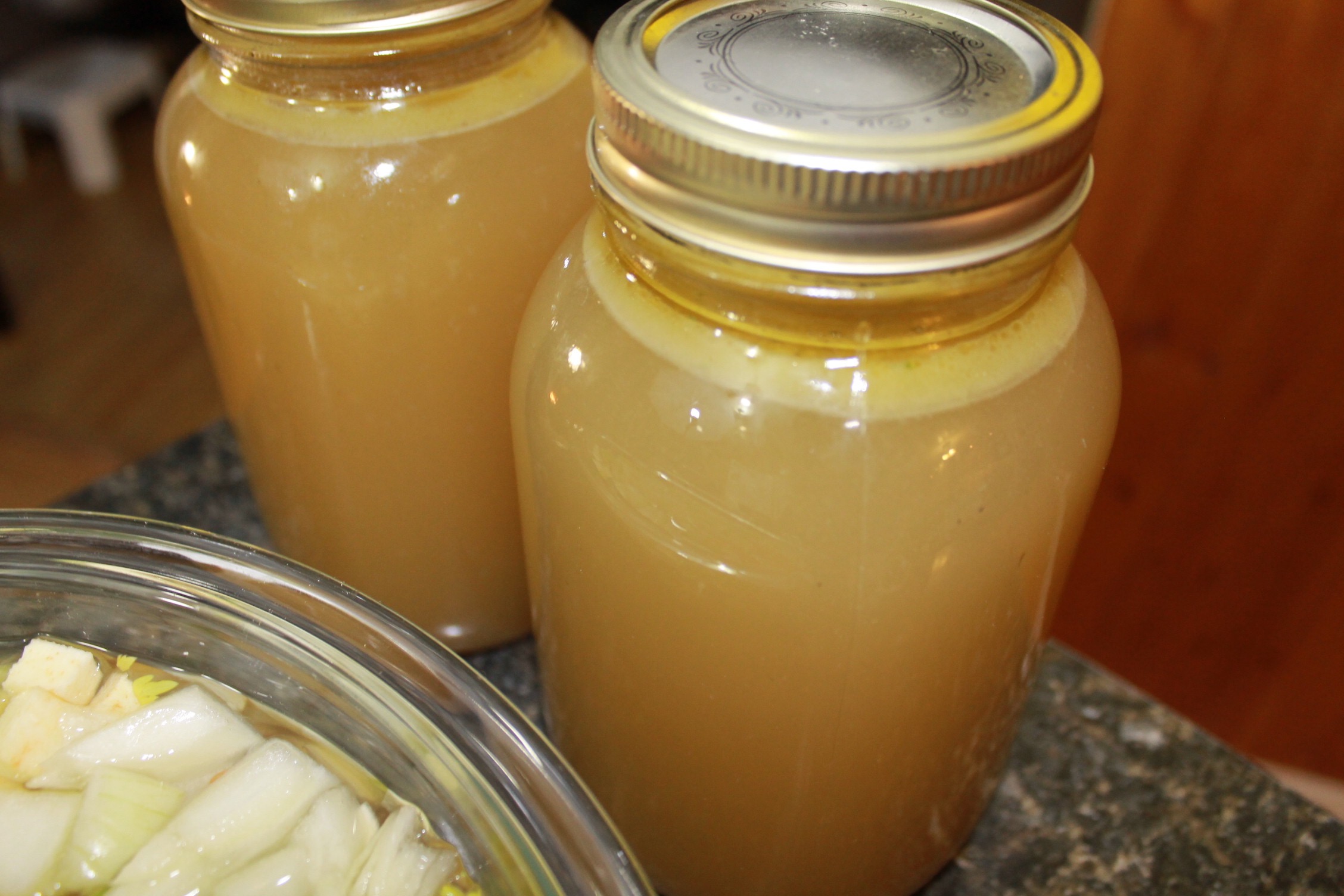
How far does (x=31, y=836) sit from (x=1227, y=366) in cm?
99

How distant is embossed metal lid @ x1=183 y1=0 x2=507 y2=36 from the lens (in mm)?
438

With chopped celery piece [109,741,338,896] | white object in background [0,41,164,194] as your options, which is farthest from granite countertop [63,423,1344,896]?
white object in background [0,41,164,194]

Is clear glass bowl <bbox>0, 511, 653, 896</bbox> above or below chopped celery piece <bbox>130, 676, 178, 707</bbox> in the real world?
above

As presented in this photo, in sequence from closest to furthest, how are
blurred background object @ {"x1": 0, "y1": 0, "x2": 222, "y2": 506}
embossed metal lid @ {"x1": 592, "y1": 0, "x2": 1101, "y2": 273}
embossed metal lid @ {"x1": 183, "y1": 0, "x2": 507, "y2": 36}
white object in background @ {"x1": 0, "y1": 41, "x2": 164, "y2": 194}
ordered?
embossed metal lid @ {"x1": 592, "y1": 0, "x2": 1101, "y2": 273} < embossed metal lid @ {"x1": 183, "y1": 0, "x2": 507, "y2": 36} < blurred background object @ {"x1": 0, "y1": 0, "x2": 222, "y2": 506} < white object in background @ {"x1": 0, "y1": 41, "x2": 164, "y2": 194}

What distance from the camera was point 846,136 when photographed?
12.4 inches

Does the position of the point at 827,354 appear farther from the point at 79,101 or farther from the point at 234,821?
the point at 79,101

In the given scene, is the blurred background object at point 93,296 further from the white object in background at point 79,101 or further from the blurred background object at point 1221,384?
the blurred background object at point 1221,384

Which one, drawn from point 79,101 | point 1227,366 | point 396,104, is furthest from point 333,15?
point 79,101

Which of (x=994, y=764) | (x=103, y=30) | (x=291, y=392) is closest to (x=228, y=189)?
(x=291, y=392)

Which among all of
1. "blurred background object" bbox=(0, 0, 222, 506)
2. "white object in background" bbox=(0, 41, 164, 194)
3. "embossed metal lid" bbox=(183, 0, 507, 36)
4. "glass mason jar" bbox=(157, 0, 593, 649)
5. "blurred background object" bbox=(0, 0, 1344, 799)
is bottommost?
"blurred background object" bbox=(0, 0, 222, 506)

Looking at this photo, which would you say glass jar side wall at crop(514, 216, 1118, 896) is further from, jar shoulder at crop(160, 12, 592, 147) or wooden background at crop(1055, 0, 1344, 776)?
wooden background at crop(1055, 0, 1344, 776)

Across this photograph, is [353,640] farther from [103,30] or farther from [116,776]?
[103,30]

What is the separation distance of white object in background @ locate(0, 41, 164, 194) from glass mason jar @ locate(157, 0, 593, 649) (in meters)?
2.10

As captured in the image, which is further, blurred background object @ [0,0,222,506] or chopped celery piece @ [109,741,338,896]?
blurred background object @ [0,0,222,506]
